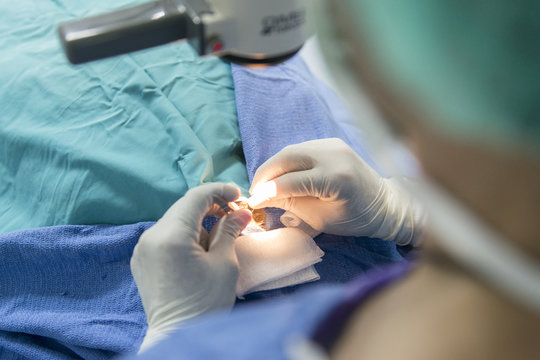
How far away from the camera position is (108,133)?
1.50 metres

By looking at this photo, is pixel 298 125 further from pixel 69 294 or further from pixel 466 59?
pixel 466 59

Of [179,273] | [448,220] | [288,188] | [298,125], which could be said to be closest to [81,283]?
[179,273]

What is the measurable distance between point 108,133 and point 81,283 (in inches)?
18.1

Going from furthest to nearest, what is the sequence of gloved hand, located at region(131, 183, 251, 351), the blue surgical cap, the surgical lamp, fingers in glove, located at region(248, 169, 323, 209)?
fingers in glove, located at region(248, 169, 323, 209), gloved hand, located at region(131, 183, 251, 351), the surgical lamp, the blue surgical cap

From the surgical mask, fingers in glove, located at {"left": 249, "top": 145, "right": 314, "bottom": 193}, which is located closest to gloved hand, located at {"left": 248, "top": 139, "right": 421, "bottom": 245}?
fingers in glove, located at {"left": 249, "top": 145, "right": 314, "bottom": 193}

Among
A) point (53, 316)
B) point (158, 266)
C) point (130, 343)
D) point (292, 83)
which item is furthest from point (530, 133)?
point (292, 83)

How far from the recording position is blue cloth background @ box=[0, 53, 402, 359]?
117 cm

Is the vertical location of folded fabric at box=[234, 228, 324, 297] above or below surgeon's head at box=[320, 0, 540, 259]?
below

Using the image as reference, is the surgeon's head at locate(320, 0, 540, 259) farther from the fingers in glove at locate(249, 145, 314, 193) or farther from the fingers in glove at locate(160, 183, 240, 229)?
the fingers in glove at locate(249, 145, 314, 193)

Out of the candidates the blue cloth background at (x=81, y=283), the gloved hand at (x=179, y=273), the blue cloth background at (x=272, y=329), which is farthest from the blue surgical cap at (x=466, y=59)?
the blue cloth background at (x=81, y=283)

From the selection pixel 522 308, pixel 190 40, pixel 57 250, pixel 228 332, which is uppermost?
pixel 190 40

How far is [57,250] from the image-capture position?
1.28 m

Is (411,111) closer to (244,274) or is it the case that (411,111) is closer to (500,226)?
(500,226)

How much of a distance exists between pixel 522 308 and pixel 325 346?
0.25m
